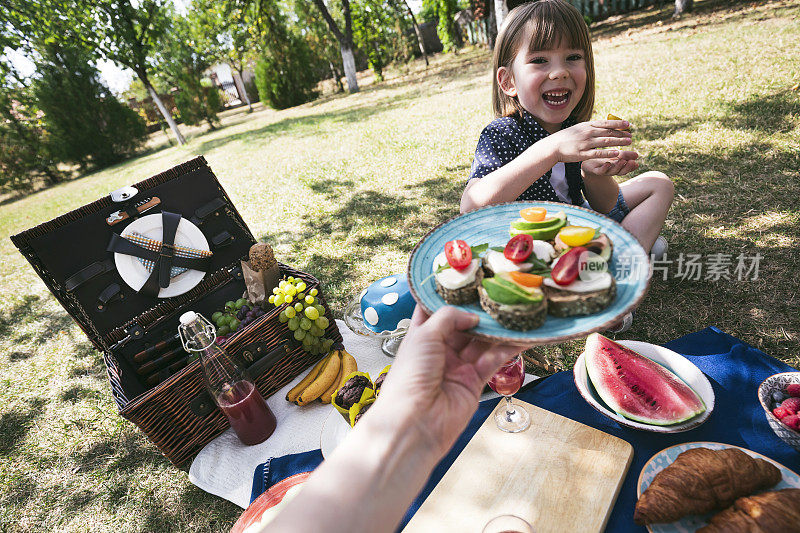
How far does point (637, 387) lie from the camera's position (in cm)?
171

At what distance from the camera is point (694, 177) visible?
4.13 meters

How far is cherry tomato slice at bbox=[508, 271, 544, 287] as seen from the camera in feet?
4.17

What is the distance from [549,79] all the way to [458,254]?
1.45 meters

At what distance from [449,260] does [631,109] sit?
6.52m

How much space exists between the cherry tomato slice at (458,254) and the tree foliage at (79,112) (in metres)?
21.5

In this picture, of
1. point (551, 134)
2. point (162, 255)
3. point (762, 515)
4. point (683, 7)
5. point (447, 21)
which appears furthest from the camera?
point (447, 21)

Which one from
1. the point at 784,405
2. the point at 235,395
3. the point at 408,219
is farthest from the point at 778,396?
the point at 408,219

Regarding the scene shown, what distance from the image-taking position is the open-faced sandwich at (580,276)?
117 centimetres

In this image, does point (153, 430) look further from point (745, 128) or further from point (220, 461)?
point (745, 128)

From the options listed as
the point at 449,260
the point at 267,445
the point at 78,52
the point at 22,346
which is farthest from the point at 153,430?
the point at 78,52

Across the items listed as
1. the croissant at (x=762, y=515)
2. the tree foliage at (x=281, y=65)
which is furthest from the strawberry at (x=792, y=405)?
the tree foliage at (x=281, y=65)

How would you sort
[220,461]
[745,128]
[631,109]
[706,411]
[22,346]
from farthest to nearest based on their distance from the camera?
[631,109] → [745,128] → [22,346] → [220,461] → [706,411]

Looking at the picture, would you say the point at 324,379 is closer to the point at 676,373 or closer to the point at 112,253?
the point at 112,253

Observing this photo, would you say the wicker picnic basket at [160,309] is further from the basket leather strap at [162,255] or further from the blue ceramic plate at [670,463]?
the blue ceramic plate at [670,463]
